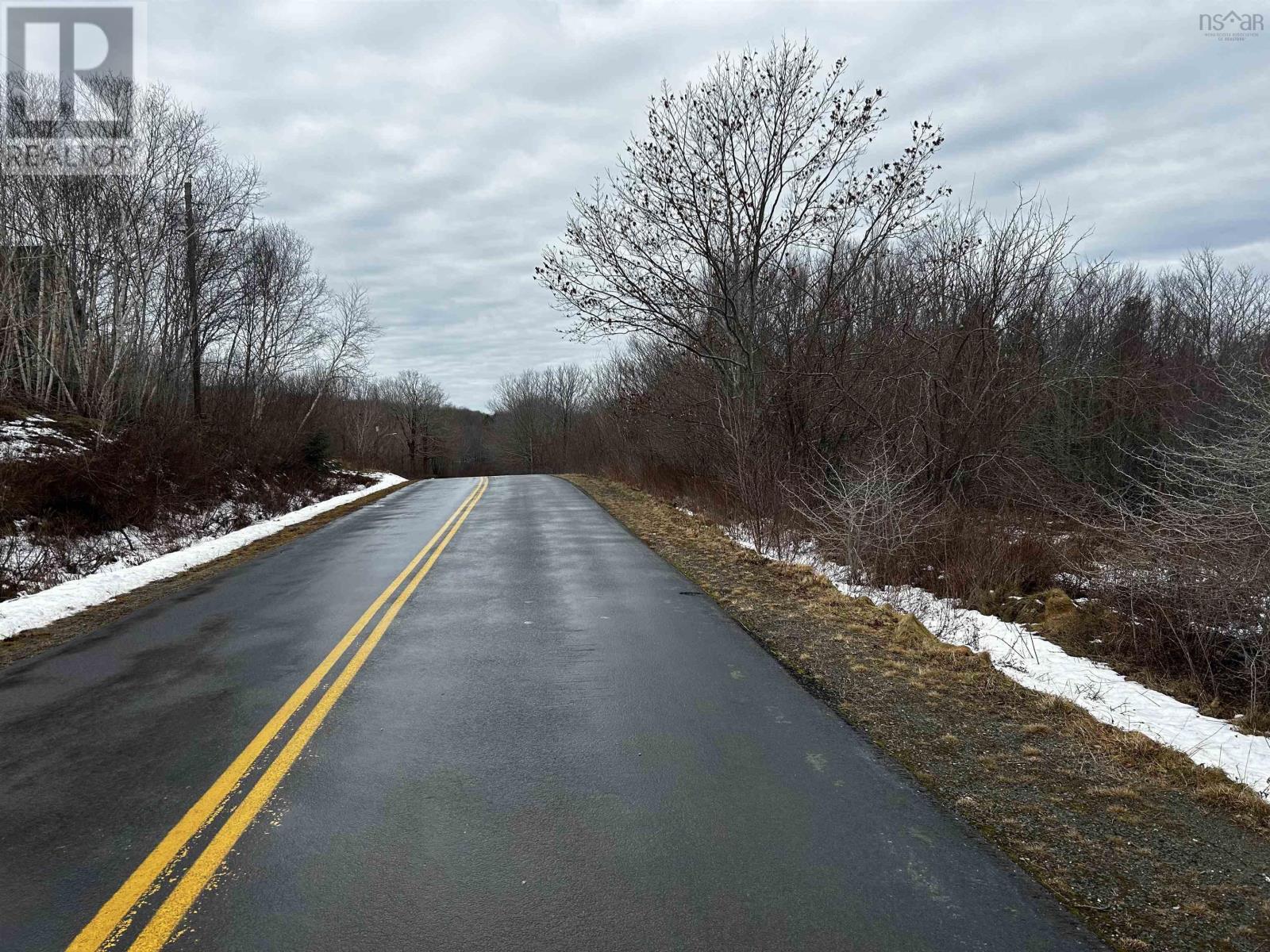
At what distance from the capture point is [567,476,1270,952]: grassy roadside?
3025 mm

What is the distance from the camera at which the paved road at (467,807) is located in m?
2.88

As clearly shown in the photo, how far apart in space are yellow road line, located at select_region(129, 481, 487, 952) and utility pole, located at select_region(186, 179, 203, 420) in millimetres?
17165

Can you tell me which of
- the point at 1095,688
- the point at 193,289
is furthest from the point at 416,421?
the point at 1095,688

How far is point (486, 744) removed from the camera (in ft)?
15.0

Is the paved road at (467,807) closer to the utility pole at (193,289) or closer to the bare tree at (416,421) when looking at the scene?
the utility pole at (193,289)

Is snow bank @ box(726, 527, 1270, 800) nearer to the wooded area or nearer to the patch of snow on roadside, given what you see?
the wooded area

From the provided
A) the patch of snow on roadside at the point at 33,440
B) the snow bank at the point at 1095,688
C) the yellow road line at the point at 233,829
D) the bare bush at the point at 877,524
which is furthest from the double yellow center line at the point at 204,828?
the patch of snow on roadside at the point at 33,440

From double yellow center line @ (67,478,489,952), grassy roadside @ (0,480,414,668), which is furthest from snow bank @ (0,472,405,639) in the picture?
double yellow center line @ (67,478,489,952)

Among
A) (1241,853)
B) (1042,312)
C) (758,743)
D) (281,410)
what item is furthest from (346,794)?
(281,410)

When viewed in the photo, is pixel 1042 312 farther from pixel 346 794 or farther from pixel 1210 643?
pixel 346 794

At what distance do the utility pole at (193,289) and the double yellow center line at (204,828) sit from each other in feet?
55.7

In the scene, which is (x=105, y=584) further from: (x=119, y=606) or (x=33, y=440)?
(x=33, y=440)

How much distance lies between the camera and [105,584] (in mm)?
9922

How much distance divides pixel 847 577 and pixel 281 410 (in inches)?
946
